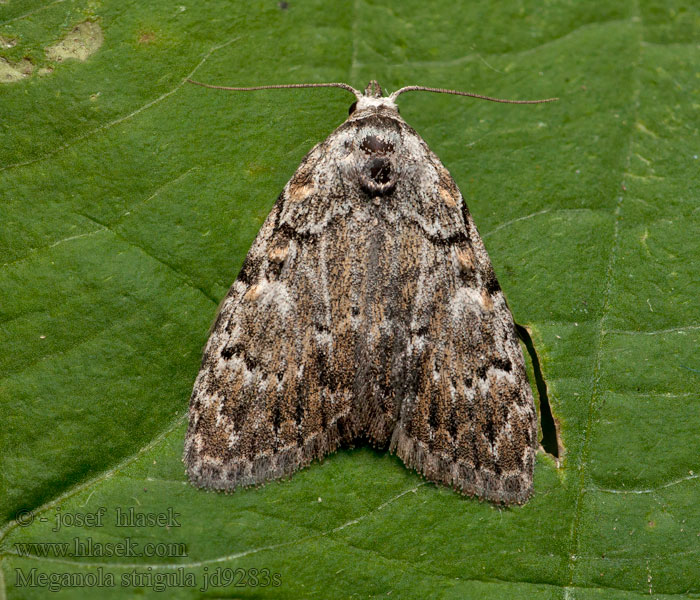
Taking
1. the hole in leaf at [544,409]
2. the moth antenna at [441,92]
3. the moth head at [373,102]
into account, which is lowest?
the hole in leaf at [544,409]

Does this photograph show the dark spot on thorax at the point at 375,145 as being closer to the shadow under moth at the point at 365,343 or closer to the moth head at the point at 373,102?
the shadow under moth at the point at 365,343

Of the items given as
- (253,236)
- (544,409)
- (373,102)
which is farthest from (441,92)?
(544,409)

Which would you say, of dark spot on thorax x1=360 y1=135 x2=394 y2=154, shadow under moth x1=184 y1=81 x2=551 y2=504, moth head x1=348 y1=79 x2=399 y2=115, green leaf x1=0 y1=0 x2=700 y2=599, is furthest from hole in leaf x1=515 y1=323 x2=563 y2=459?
moth head x1=348 y1=79 x2=399 y2=115

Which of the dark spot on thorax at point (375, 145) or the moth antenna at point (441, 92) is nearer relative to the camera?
the dark spot on thorax at point (375, 145)

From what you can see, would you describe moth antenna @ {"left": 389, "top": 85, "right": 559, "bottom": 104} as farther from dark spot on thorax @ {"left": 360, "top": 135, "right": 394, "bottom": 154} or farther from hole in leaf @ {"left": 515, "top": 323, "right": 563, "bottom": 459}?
hole in leaf @ {"left": 515, "top": 323, "right": 563, "bottom": 459}

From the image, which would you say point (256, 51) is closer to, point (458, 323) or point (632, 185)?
point (458, 323)

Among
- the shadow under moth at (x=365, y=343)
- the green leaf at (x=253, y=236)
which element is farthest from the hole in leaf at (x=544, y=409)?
the shadow under moth at (x=365, y=343)

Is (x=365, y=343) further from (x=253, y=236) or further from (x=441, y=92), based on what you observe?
(x=441, y=92)
